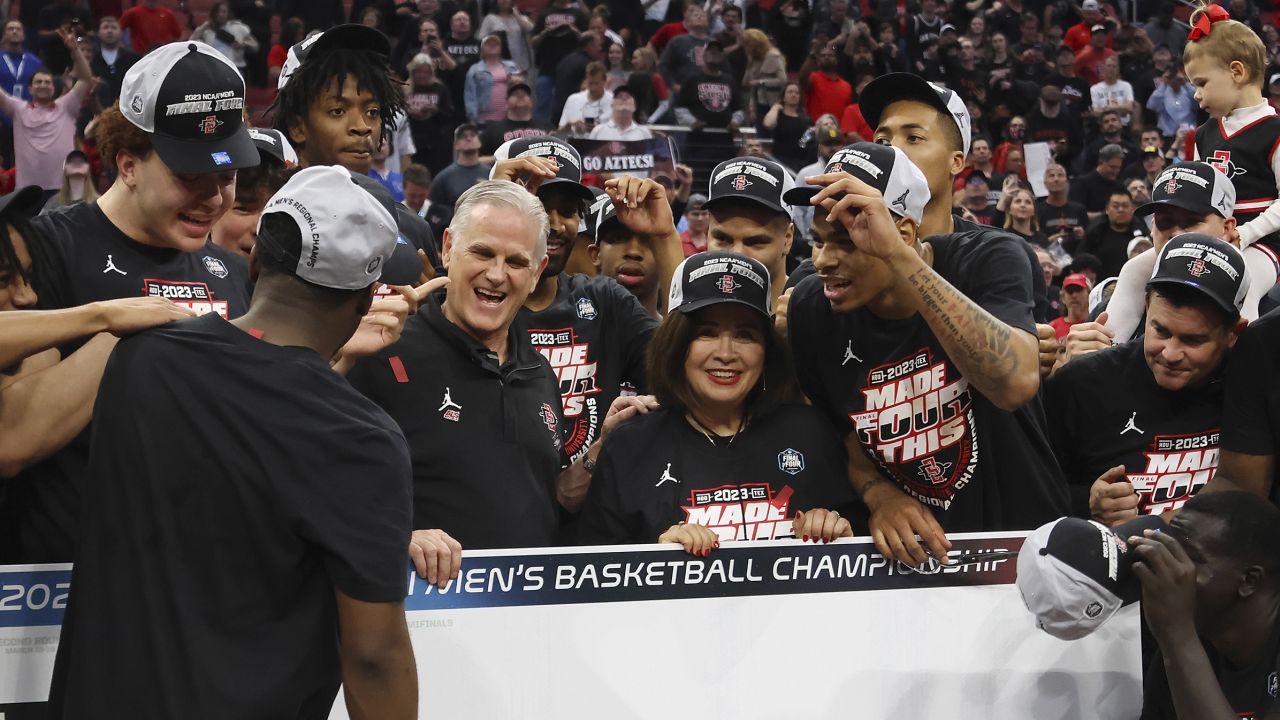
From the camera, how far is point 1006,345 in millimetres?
3404

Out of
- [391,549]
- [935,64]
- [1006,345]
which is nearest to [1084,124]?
[935,64]

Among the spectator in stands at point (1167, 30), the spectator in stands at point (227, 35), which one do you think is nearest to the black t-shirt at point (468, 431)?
the spectator in stands at point (227, 35)

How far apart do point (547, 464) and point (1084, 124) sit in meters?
16.3

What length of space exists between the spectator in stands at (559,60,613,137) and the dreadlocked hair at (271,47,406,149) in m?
10.2

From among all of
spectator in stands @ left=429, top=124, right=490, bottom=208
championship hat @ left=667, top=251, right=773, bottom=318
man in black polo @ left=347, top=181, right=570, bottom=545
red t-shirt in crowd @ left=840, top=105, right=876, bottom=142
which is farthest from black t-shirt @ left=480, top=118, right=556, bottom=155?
man in black polo @ left=347, top=181, right=570, bottom=545

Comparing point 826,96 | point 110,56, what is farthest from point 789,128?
point 110,56

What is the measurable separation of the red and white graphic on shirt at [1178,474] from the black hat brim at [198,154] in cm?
267

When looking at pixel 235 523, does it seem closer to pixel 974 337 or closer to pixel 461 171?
pixel 974 337

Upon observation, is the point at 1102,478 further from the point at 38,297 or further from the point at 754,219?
the point at 38,297

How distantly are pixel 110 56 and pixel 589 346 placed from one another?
12.1m

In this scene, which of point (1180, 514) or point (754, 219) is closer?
point (1180, 514)

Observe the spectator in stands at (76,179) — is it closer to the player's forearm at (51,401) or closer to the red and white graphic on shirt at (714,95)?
the red and white graphic on shirt at (714,95)

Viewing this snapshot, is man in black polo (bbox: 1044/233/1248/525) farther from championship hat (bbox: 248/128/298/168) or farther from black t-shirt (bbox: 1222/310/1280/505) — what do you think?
championship hat (bbox: 248/128/298/168)

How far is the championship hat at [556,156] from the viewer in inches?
191
